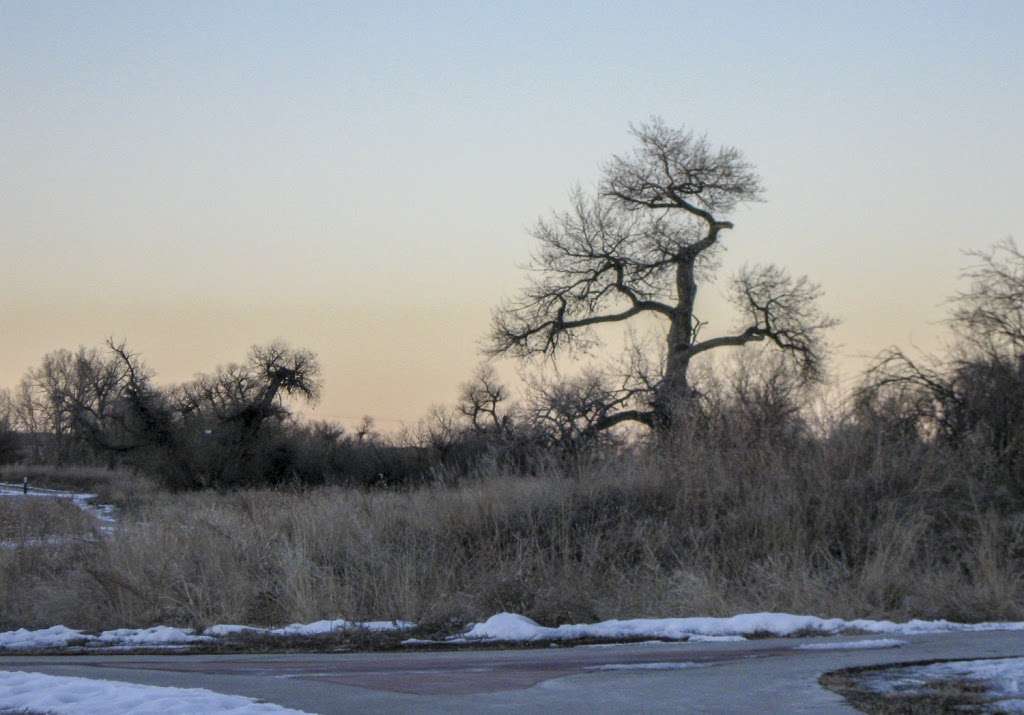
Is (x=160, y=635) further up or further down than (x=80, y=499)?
further down

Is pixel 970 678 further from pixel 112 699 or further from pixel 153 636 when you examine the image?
pixel 153 636

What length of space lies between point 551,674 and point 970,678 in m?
3.22

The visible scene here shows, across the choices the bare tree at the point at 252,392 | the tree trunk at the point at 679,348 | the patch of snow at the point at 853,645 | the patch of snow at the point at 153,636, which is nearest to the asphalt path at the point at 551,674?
the patch of snow at the point at 853,645

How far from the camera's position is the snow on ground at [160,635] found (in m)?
14.7

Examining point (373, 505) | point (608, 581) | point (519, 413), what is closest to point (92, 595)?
point (373, 505)

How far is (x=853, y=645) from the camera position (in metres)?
11.5

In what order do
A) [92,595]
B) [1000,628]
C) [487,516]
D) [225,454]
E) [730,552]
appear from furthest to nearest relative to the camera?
1. [225,454]
2. [487,516]
3. [730,552]
4. [92,595]
5. [1000,628]

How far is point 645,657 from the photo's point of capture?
36.2 ft

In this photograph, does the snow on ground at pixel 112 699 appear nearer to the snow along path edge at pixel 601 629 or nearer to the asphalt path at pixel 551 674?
the asphalt path at pixel 551 674

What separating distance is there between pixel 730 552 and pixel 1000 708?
1185cm

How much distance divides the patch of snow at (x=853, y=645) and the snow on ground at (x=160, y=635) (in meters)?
5.23

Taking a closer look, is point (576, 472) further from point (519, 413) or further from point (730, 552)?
point (519, 413)

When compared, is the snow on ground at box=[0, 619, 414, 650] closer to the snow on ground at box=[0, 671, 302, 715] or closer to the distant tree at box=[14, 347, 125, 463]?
the snow on ground at box=[0, 671, 302, 715]

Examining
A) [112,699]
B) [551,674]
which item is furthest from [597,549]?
[112,699]
